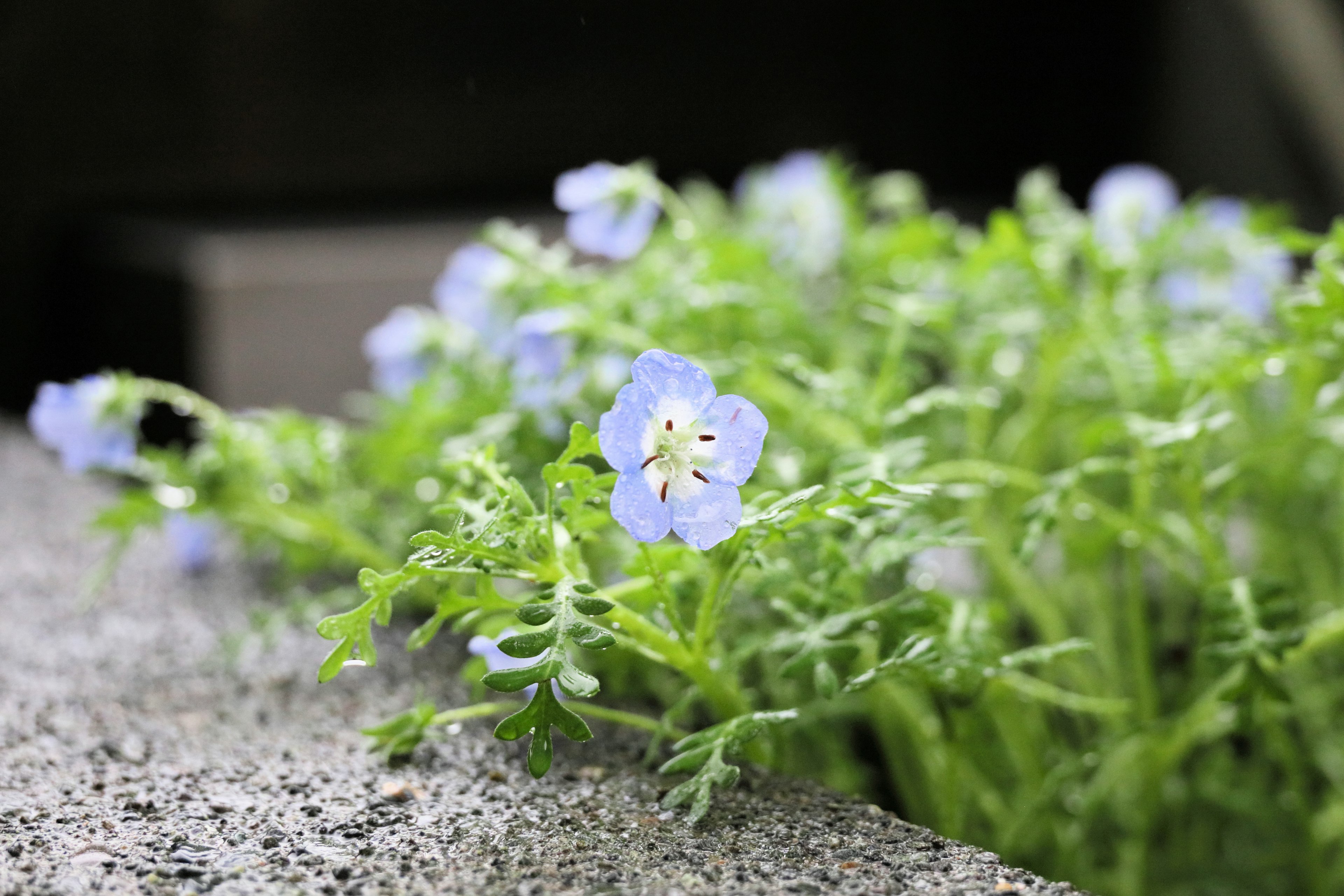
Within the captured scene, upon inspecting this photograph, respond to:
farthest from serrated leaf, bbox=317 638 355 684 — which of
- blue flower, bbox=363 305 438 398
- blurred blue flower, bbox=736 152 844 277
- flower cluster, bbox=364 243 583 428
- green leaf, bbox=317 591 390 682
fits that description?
blurred blue flower, bbox=736 152 844 277

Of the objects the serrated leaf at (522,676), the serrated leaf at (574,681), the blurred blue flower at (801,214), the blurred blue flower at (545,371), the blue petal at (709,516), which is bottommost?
the serrated leaf at (574,681)

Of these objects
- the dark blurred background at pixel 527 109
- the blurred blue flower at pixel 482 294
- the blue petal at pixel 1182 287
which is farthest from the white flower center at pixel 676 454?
the dark blurred background at pixel 527 109

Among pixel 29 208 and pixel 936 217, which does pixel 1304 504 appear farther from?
pixel 29 208

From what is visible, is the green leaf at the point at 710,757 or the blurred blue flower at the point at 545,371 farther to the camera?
the blurred blue flower at the point at 545,371

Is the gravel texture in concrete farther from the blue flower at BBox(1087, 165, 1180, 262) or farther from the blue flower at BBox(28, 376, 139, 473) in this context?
the blue flower at BBox(1087, 165, 1180, 262)

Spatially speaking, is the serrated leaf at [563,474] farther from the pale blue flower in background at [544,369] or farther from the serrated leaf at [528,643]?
the pale blue flower in background at [544,369]
